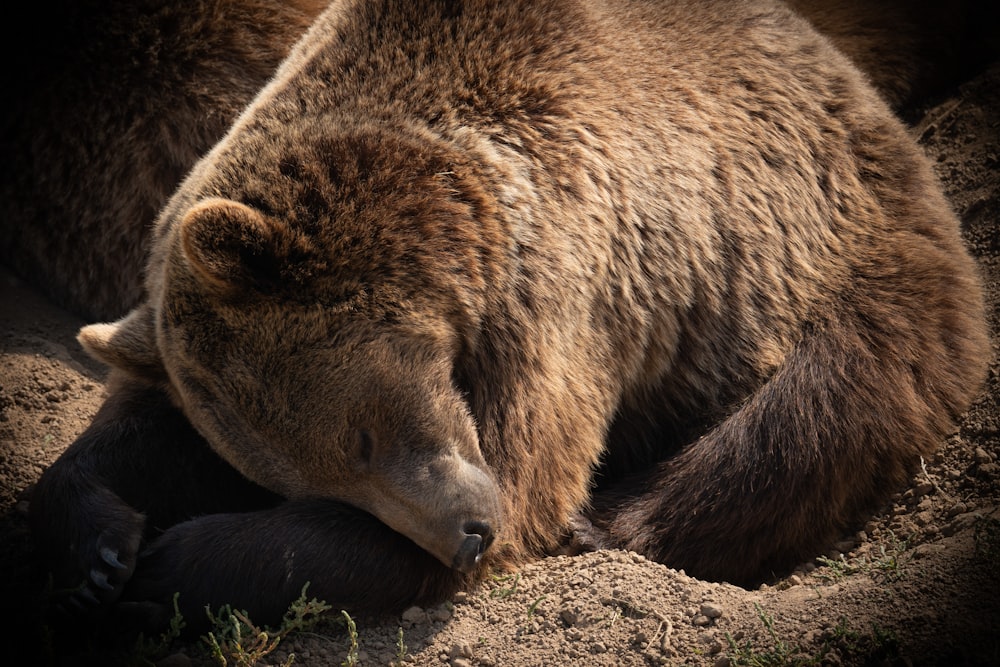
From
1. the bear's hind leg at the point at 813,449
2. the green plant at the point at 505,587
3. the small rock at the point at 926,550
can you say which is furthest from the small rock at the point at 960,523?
the green plant at the point at 505,587

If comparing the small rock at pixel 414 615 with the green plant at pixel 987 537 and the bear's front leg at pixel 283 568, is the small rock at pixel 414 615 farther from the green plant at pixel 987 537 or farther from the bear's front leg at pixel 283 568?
the green plant at pixel 987 537

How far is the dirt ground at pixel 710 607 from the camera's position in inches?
134

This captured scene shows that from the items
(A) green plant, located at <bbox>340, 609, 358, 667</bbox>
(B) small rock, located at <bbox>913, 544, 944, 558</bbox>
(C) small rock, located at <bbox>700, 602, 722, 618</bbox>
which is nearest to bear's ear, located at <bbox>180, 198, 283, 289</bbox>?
(A) green plant, located at <bbox>340, 609, 358, 667</bbox>

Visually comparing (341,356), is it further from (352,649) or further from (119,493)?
(119,493)

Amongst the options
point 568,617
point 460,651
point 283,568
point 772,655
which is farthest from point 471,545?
point 772,655

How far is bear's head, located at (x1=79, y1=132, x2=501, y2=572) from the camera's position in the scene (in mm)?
3609

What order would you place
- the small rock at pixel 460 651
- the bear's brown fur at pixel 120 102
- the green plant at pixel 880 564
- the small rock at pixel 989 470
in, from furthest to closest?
the bear's brown fur at pixel 120 102, the small rock at pixel 989 470, the green plant at pixel 880 564, the small rock at pixel 460 651

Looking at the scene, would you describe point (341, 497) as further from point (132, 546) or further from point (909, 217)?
point (909, 217)

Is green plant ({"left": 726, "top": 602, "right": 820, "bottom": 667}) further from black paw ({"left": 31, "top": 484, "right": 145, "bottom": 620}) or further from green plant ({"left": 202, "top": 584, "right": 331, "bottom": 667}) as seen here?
black paw ({"left": 31, "top": 484, "right": 145, "bottom": 620})

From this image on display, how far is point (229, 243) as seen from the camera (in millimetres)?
3457

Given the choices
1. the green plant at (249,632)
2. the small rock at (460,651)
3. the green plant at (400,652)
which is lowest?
the small rock at (460,651)

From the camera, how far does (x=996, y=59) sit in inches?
259

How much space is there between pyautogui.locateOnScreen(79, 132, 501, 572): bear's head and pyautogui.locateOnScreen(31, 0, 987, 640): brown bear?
0.01 metres

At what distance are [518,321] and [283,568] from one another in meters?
1.32
